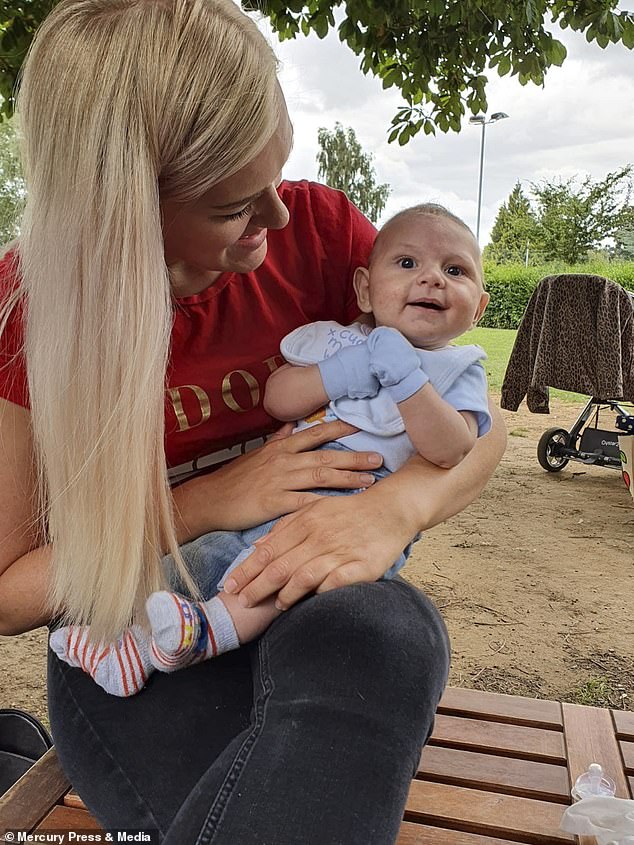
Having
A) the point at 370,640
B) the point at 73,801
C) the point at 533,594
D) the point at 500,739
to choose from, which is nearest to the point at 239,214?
the point at 370,640

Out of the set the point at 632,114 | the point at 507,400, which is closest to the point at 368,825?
the point at 507,400

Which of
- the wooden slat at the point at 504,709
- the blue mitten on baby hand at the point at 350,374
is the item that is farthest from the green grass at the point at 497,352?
the blue mitten on baby hand at the point at 350,374

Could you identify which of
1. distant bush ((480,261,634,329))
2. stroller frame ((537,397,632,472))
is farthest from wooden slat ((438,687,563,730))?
distant bush ((480,261,634,329))

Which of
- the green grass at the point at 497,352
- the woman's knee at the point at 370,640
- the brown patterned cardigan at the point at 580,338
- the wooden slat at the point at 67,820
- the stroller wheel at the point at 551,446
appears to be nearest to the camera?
A: the woman's knee at the point at 370,640

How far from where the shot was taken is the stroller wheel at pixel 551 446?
19.2 feet

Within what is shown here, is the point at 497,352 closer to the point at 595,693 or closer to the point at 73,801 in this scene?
the point at 595,693

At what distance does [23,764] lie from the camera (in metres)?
1.70

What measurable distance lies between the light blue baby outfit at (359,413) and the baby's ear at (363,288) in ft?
0.16

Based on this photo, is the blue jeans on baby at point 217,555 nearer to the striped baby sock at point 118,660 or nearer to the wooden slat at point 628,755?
the striped baby sock at point 118,660

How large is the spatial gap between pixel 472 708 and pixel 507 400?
182 inches

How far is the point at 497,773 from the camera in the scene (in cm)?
155

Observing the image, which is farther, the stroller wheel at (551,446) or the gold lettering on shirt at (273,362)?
the stroller wheel at (551,446)

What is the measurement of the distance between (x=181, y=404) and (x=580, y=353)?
4663mm

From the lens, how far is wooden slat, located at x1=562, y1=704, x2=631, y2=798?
1.53 m
